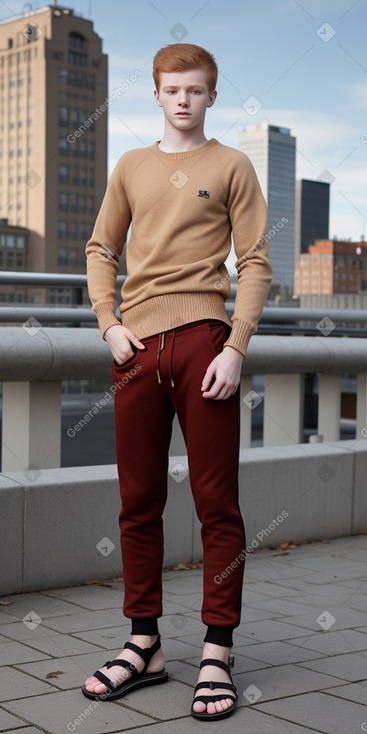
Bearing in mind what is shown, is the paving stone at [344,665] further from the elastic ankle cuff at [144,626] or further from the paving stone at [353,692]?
the elastic ankle cuff at [144,626]

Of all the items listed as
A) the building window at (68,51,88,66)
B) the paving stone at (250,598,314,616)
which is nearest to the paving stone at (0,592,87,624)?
the paving stone at (250,598,314,616)

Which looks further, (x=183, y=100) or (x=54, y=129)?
(x=54, y=129)

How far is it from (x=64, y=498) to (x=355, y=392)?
2503mm

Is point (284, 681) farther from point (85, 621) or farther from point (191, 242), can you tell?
point (191, 242)

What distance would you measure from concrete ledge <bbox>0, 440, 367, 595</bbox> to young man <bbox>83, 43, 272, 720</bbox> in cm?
95

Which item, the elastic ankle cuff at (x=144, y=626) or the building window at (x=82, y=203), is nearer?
the elastic ankle cuff at (x=144, y=626)

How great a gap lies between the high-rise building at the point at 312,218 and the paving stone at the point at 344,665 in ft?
567

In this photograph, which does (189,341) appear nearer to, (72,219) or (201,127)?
(201,127)

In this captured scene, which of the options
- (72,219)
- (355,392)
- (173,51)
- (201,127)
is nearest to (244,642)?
(201,127)

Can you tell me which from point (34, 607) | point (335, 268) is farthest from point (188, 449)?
point (335, 268)

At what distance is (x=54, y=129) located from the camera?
141500mm

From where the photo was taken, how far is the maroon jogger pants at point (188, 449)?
8.68 ft

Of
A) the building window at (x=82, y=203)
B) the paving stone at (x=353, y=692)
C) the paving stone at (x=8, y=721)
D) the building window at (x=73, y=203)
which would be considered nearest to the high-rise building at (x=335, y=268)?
the building window at (x=82, y=203)

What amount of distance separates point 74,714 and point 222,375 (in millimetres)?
922
